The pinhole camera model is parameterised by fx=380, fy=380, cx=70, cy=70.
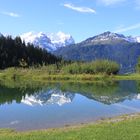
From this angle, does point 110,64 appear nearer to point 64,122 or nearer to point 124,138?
point 64,122

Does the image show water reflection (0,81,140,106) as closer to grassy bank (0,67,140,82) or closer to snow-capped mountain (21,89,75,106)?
snow-capped mountain (21,89,75,106)

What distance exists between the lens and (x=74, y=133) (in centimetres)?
2450

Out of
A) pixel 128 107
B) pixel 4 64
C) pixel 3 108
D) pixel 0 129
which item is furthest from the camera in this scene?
pixel 4 64

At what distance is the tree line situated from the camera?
159 meters

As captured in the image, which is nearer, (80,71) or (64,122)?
(64,122)

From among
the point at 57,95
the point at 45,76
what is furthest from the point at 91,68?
the point at 57,95

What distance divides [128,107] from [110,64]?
8048 cm

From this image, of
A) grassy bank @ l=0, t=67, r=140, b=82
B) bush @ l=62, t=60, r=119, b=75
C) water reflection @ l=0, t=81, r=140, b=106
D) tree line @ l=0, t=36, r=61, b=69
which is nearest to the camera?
water reflection @ l=0, t=81, r=140, b=106

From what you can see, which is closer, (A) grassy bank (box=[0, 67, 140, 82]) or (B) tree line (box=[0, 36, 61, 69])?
(A) grassy bank (box=[0, 67, 140, 82])

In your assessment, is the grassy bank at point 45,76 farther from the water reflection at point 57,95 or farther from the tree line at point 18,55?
the water reflection at point 57,95

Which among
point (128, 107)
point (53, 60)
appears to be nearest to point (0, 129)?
point (128, 107)

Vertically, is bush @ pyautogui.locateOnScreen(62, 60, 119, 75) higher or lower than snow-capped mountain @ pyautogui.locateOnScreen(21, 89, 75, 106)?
higher

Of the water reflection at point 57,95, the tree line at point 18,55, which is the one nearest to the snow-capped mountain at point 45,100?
the water reflection at point 57,95

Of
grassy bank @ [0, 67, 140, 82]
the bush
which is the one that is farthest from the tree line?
grassy bank @ [0, 67, 140, 82]
